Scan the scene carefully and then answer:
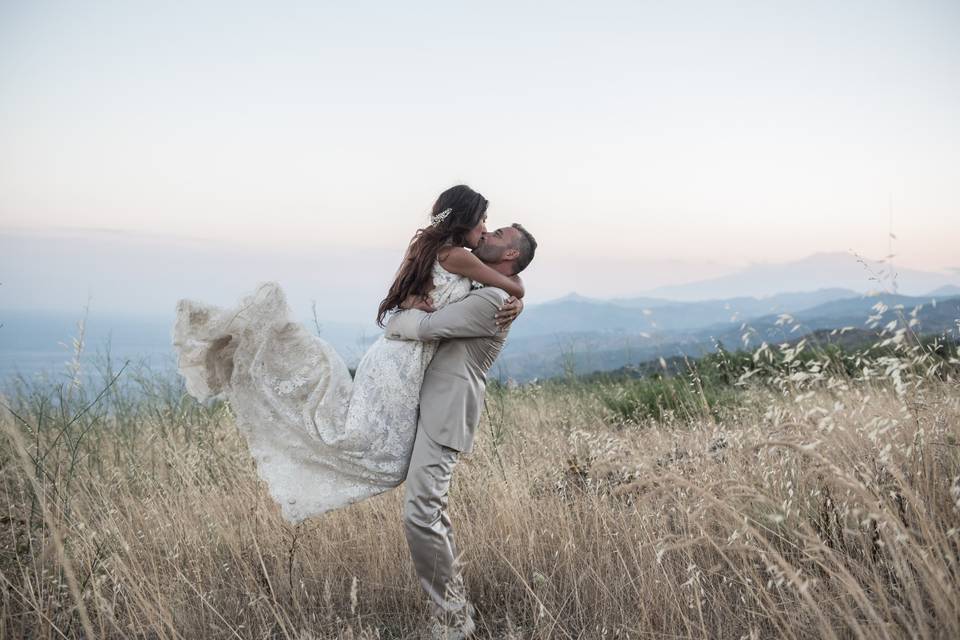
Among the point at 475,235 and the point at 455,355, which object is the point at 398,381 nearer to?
the point at 455,355

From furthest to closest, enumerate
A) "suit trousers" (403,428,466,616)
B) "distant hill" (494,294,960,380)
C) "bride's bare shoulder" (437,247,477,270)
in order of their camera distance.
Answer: "distant hill" (494,294,960,380) < "bride's bare shoulder" (437,247,477,270) < "suit trousers" (403,428,466,616)

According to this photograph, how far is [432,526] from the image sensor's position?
3.21 meters

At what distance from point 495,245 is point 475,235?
0.14m

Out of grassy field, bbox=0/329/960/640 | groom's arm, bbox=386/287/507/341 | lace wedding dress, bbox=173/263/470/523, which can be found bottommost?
grassy field, bbox=0/329/960/640

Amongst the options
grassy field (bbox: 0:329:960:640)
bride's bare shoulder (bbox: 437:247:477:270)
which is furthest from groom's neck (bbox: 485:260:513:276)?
grassy field (bbox: 0:329:960:640)

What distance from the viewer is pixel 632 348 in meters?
7.47

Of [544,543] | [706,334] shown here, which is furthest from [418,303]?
[706,334]

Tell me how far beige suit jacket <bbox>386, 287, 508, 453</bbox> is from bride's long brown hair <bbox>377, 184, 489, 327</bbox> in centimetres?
14

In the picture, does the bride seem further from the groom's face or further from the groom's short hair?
the groom's short hair

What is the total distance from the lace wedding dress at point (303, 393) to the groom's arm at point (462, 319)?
130mm

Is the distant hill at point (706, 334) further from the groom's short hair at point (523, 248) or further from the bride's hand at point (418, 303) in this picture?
the bride's hand at point (418, 303)

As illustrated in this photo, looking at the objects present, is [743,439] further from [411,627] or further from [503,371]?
[503,371]

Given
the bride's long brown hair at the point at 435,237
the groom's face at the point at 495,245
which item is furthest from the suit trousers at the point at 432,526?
the groom's face at the point at 495,245

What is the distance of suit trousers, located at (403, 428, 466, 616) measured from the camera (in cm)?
320
